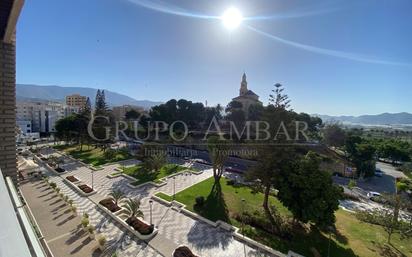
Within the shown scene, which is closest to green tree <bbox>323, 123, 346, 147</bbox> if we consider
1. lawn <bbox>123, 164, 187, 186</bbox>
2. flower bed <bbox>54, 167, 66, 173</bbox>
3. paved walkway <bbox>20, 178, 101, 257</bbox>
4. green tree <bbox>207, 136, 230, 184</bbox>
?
green tree <bbox>207, 136, 230, 184</bbox>

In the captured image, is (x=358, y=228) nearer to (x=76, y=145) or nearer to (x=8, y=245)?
(x=8, y=245)

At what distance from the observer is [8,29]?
15.3 feet

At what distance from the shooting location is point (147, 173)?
2088 centimetres

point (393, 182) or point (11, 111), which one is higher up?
point (11, 111)

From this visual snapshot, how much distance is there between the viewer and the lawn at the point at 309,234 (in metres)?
10.7

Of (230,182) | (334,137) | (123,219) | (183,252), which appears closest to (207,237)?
(183,252)

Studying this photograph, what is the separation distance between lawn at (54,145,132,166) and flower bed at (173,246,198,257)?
17289 millimetres

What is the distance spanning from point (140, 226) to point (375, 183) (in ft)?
88.9

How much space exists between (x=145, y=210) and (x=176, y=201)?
2139 millimetres

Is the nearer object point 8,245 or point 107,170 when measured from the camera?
point 8,245

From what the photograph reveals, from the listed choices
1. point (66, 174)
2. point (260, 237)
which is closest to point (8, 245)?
point (260, 237)

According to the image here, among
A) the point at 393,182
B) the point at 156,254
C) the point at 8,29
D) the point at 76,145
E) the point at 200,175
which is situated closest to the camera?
the point at 8,29

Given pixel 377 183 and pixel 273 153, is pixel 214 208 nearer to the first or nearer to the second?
pixel 273 153

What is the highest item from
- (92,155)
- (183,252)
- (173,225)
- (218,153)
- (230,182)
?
(218,153)
